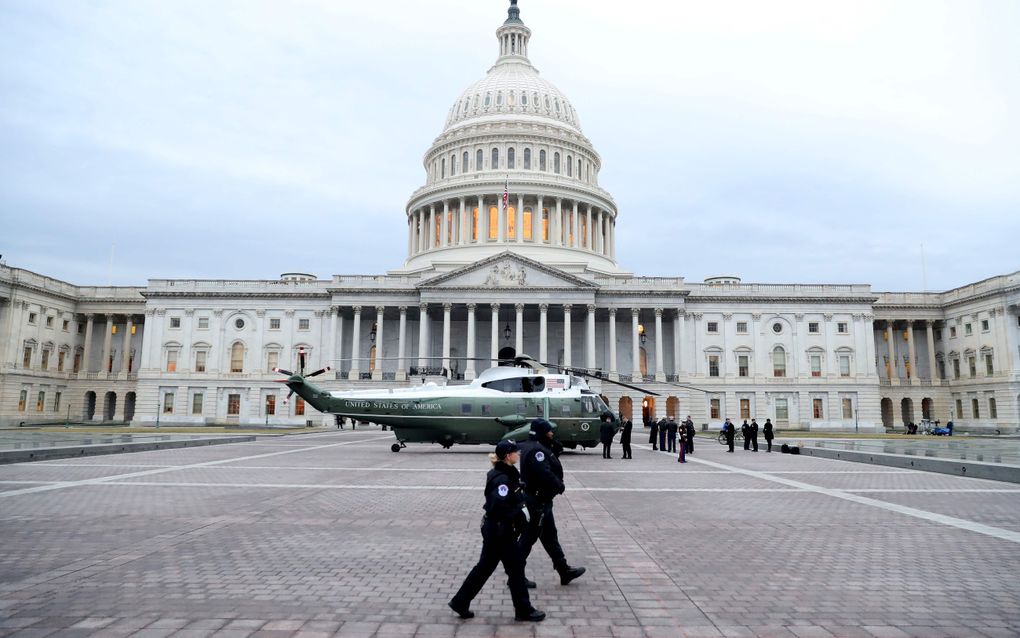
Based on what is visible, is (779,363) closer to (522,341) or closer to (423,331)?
(522,341)

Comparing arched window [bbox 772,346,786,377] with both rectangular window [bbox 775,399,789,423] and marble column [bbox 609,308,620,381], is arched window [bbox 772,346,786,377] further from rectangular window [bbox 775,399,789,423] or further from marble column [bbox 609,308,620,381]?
marble column [bbox 609,308,620,381]

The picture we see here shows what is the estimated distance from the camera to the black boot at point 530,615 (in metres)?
6.64

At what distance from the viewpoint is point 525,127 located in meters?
90.4

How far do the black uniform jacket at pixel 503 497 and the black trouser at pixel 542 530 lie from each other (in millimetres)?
752

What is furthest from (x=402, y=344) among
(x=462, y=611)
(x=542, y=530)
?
(x=462, y=611)

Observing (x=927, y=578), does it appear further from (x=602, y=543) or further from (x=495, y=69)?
(x=495, y=69)

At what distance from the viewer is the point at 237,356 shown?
75.6 meters

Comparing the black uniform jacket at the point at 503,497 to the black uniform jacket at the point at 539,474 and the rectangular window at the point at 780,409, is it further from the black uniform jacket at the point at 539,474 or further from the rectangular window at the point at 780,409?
the rectangular window at the point at 780,409

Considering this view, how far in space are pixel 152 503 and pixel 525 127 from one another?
8220 cm

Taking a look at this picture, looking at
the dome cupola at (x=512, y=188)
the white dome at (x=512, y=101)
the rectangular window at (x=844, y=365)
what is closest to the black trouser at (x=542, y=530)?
the dome cupola at (x=512, y=188)

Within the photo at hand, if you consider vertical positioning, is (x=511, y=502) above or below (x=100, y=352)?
below

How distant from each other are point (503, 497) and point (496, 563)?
0.64 metres

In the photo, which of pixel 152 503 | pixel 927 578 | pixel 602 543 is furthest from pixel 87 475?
pixel 927 578

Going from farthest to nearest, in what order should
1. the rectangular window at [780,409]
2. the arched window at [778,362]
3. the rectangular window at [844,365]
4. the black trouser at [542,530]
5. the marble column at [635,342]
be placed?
the arched window at [778,362]
the rectangular window at [844,365]
the rectangular window at [780,409]
the marble column at [635,342]
the black trouser at [542,530]
